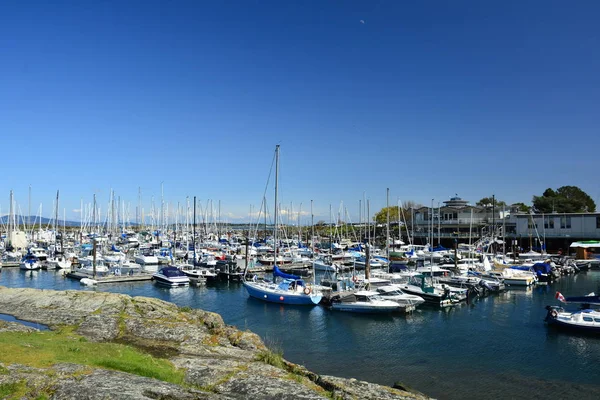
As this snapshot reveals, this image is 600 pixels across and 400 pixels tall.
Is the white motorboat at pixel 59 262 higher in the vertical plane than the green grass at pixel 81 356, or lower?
lower

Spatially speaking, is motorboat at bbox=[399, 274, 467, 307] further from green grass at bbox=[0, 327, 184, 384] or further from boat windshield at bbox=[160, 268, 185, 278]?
green grass at bbox=[0, 327, 184, 384]

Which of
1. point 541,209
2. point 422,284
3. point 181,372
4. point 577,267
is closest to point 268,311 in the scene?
point 422,284

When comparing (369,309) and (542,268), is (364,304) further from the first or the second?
(542,268)

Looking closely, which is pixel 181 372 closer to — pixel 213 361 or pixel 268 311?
pixel 213 361

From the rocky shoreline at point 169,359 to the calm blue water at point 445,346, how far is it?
607 centimetres

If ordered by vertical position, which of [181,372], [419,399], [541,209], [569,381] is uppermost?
[541,209]

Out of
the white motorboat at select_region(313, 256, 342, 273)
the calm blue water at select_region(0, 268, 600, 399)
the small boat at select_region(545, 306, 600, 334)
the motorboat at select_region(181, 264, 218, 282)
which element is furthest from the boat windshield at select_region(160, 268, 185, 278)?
the small boat at select_region(545, 306, 600, 334)

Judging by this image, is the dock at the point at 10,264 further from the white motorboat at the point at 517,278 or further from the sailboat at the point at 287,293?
the white motorboat at the point at 517,278

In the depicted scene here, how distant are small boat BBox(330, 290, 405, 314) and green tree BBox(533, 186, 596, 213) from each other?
94858 mm

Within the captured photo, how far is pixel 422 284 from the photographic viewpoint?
50312mm

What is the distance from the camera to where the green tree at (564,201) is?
12084 cm

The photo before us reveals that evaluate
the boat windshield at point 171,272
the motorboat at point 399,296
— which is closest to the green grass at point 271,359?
the motorboat at point 399,296

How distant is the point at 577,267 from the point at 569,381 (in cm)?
5900

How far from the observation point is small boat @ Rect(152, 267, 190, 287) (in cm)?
6031
